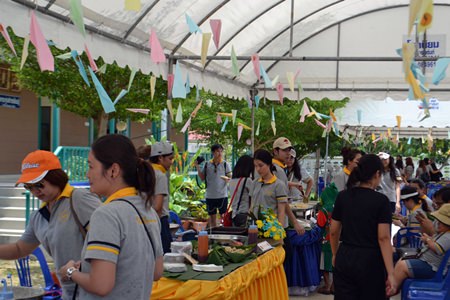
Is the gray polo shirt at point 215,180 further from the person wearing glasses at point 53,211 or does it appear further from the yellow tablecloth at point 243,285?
the person wearing glasses at point 53,211

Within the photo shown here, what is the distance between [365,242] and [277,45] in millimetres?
9071

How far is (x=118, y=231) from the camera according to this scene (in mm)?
2584

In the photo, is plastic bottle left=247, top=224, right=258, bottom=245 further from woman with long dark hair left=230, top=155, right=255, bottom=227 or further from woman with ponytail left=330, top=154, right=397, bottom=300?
woman with long dark hair left=230, top=155, right=255, bottom=227

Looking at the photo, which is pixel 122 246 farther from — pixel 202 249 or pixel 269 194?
pixel 269 194

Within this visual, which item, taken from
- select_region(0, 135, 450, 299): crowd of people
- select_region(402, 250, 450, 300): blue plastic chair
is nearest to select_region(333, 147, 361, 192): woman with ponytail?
select_region(0, 135, 450, 299): crowd of people

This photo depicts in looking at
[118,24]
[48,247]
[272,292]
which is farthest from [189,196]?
[48,247]

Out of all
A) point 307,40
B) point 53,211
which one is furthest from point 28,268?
point 307,40

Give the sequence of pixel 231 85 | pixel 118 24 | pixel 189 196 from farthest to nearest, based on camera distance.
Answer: pixel 189 196
pixel 231 85
pixel 118 24

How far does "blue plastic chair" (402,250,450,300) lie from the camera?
5.23m

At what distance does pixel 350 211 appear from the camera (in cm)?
502

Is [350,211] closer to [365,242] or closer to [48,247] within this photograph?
[365,242]

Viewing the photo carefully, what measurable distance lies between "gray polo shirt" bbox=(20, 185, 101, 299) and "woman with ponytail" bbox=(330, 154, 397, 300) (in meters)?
2.27

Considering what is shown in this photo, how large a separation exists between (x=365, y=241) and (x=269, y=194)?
6.47 feet

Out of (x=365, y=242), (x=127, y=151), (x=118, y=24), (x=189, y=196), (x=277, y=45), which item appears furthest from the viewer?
(x=189, y=196)
